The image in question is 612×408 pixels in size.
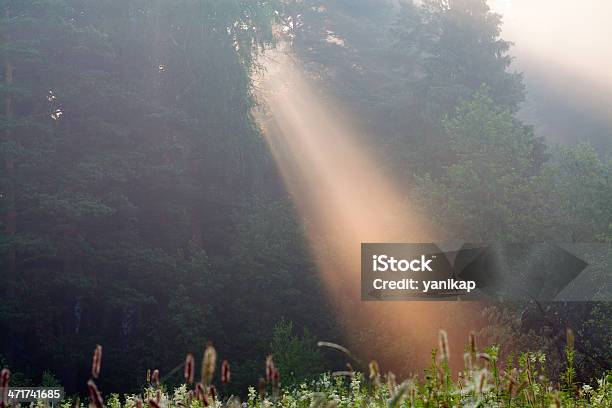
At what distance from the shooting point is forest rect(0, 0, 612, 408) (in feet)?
89.9

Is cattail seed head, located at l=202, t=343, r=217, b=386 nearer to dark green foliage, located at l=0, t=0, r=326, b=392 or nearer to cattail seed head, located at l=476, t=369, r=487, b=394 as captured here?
cattail seed head, located at l=476, t=369, r=487, b=394

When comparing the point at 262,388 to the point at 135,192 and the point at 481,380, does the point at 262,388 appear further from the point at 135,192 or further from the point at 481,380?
the point at 135,192

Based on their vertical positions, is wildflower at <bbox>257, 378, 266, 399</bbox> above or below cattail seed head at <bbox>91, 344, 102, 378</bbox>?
below

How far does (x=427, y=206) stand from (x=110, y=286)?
1147 cm

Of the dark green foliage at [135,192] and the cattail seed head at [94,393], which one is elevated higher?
the dark green foliage at [135,192]

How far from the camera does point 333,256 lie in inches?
1268

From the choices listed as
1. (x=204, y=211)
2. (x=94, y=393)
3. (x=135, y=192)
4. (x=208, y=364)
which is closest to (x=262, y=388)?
(x=208, y=364)

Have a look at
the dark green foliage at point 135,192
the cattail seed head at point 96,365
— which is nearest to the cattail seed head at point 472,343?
the cattail seed head at point 96,365

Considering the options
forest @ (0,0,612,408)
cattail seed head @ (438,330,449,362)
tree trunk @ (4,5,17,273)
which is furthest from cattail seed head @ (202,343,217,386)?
tree trunk @ (4,5,17,273)

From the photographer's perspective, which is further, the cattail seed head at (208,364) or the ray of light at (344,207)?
the ray of light at (344,207)

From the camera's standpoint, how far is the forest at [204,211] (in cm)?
2741

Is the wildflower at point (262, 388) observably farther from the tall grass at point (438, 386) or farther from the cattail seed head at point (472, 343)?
the cattail seed head at point (472, 343)

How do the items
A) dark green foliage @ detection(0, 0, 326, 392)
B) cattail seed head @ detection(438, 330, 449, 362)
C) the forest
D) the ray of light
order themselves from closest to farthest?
1. cattail seed head @ detection(438, 330, 449, 362)
2. the forest
3. dark green foliage @ detection(0, 0, 326, 392)
4. the ray of light

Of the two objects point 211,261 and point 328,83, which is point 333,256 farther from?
point 328,83
